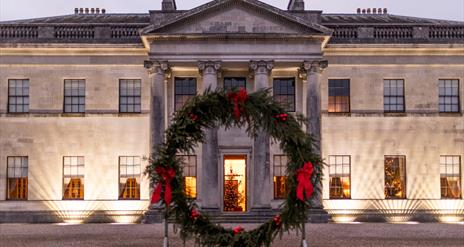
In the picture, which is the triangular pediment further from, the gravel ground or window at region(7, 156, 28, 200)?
window at region(7, 156, 28, 200)

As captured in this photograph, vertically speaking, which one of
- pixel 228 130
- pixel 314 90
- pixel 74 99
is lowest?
pixel 228 130

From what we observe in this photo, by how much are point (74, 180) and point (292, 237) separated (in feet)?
49.5

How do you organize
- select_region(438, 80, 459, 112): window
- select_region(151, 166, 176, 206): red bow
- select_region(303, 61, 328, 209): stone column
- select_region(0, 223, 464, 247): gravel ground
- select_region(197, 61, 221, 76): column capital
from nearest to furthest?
1. select_region(151, 166, 176, 206): red bow
2. select_region(0, 223, 464, 247): gravel ground
3. select_region(197, 61, 221, 76): column capital
4. select_region(303, 61, 328, 209): stone column
5. select_region(438, 80, 459, 112): window

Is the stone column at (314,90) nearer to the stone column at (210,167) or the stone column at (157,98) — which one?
the stone column at (210,167)

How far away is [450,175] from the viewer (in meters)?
34.1

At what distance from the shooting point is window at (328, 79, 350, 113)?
3434cm

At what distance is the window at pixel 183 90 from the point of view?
3416 cm

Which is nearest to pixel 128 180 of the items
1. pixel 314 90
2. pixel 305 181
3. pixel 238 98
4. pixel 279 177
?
pixel 279 177

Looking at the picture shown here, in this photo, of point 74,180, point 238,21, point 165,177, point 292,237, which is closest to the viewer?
point 165,177

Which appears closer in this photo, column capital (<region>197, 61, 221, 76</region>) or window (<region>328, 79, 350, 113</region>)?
column capital (<region>197, 61, 221, 76</region>)

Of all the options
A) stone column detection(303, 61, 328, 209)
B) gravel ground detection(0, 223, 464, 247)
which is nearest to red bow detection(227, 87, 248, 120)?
gravel ground detection(0, 223, 464, 247)

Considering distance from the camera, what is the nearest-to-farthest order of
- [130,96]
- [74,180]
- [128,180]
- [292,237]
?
[292,237], [74,180], [128,180], [130,96]

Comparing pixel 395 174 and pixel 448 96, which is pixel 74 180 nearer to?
pixel 395 174

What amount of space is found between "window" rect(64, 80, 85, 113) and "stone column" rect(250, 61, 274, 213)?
A: 31.0ft
